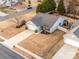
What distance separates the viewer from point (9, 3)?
53500 millimetres

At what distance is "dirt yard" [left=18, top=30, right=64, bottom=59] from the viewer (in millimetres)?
25305

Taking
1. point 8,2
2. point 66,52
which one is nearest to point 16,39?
point 66,52

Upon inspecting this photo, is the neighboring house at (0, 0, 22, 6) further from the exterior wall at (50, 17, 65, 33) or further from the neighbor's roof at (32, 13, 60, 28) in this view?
the exterior wall at (50, 17, 65, 33)

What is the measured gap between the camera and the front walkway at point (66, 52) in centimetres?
2384

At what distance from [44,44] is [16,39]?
6220 mm

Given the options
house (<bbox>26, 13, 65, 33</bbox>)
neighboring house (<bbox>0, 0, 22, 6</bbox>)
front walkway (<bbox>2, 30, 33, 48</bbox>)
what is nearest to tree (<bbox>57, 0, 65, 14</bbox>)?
house (<bbox>26, 13, 65, 33</bbox>)

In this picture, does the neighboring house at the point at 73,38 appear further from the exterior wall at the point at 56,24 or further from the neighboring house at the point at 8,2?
the neighboring house at the point at 8,2

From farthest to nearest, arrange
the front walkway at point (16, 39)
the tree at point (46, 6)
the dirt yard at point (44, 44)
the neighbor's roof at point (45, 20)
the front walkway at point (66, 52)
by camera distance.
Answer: the tree at point (46, 6) < the neighbor's roof at point (45, 20) < the front walkway at point (16, 39) < the dirt yard at point (44, 44) < the front walkway at point (66, 52)

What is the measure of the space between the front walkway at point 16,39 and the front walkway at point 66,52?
869 centimetres

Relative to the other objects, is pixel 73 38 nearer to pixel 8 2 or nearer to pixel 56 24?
pixel 56 24

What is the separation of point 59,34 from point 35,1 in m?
26.3

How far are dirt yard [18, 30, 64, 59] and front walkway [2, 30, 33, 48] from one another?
46.7 inches

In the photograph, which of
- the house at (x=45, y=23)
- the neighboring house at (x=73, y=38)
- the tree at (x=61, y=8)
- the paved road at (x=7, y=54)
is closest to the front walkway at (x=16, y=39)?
the paved road at (x=7, y=54)

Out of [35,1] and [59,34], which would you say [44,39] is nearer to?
[59,34]
